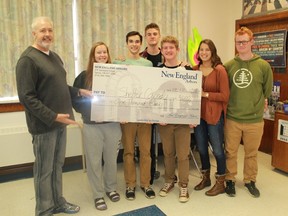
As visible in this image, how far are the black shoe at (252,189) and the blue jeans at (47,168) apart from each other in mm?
1699

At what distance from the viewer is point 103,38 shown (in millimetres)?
3445

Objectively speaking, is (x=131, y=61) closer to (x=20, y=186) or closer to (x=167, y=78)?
(x=167, y=78)

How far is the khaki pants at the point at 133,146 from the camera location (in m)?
2.39

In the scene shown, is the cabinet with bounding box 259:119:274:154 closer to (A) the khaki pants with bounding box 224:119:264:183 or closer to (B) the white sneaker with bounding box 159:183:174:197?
(A) the khaki pants with bounding box 224:119:264:183

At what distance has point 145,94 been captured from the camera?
2.30 meters

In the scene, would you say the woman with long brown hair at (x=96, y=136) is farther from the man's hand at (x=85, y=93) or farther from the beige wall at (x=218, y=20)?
the beige wall at (x=218, y=20)

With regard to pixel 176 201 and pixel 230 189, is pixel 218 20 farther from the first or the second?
pixel 176 201

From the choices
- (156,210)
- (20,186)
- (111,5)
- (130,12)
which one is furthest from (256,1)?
(20,186)

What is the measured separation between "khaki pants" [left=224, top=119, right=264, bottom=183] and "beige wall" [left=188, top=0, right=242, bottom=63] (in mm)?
2035

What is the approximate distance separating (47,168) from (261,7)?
336 cm

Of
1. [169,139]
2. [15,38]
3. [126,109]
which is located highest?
[15,38]

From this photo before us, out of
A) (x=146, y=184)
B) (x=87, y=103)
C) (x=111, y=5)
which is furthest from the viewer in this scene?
(x=111, y=5)

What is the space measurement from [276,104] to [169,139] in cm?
193

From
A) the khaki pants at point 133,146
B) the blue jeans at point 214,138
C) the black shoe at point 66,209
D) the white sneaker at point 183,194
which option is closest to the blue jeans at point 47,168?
the black shoe at point 66,209
